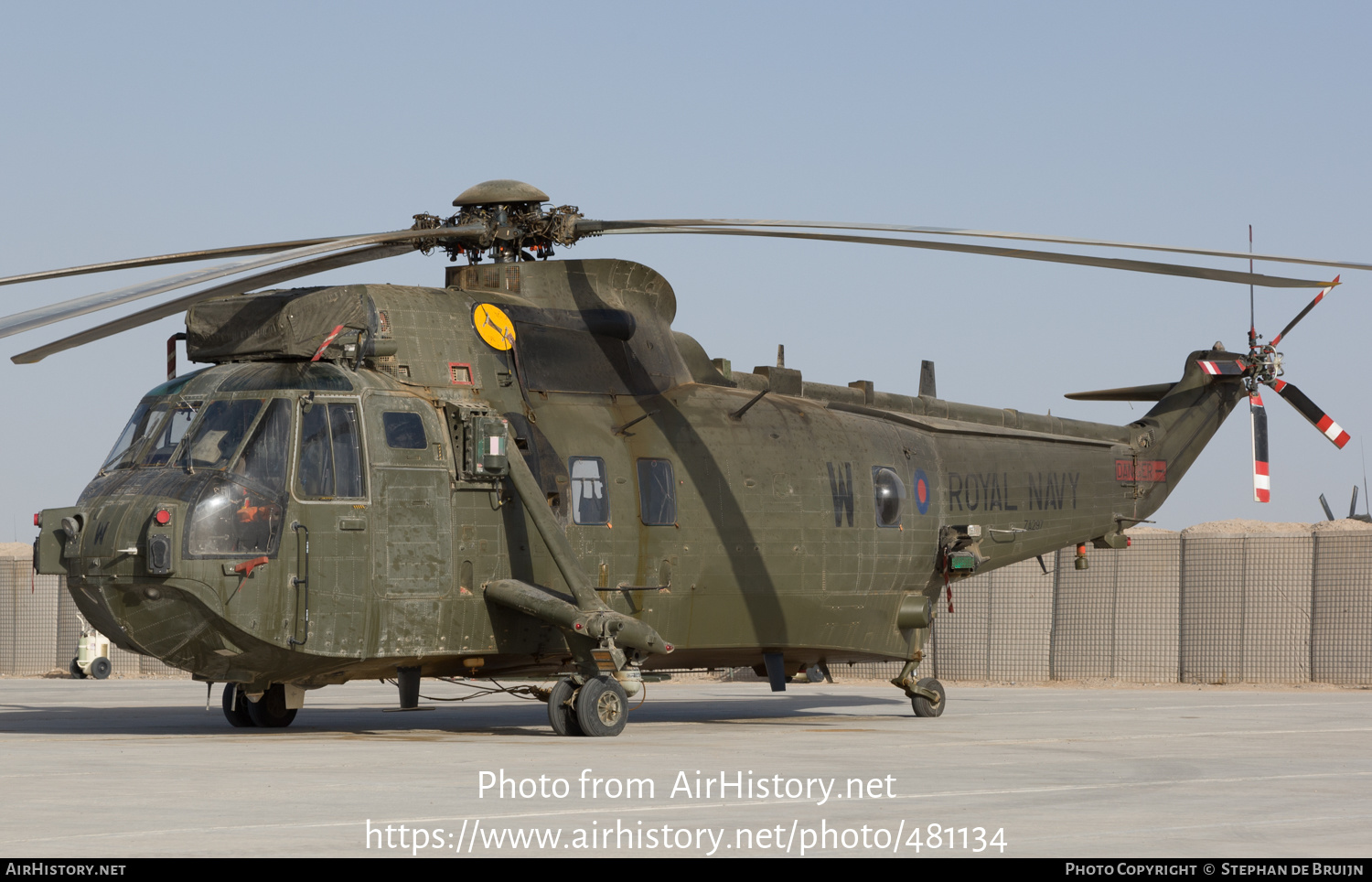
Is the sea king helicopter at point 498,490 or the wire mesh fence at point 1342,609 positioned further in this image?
the wire mesh fence at point 1342,609

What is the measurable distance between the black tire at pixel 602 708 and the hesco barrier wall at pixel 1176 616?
1250 centimetres

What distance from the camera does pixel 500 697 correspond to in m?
25.1

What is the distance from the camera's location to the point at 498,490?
14945 mm

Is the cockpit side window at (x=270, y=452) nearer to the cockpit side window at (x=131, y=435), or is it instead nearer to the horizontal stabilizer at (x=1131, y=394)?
the cockpit side window at (x=131, y=435)

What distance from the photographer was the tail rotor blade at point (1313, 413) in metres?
21.1

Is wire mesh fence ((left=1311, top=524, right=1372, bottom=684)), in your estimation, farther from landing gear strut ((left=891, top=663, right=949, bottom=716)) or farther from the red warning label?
landing gear strut ((left=891, top=663, right=949, bottom=716))

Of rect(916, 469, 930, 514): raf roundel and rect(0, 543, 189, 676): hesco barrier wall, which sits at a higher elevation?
rect(916, 469, 930, 514): raf roundel

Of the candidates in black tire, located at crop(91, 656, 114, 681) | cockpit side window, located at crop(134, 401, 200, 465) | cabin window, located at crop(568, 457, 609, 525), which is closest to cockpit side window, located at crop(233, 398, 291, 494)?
cockpit side window, located at crop(134, 401, 200, 465)

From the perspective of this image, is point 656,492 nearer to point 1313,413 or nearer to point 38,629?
point 1313,413

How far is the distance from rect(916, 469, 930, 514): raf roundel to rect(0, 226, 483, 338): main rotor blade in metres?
6.60

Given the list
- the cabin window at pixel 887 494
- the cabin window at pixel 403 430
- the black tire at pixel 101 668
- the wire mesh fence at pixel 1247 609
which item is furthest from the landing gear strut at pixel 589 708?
the black tire at pixel 101 668

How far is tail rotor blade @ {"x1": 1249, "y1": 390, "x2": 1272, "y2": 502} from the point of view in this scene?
19.9 meters

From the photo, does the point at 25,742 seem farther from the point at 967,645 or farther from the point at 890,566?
the point at 967,645

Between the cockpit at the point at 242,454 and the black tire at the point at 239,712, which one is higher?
the cockpit at the point at 242,454
